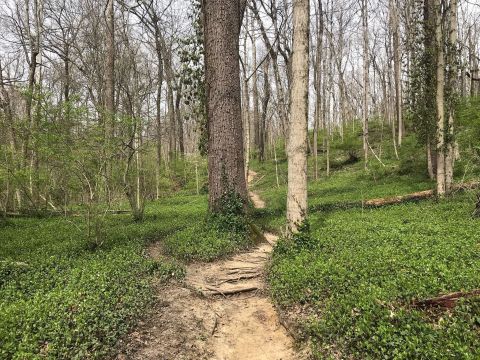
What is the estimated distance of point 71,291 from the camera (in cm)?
482

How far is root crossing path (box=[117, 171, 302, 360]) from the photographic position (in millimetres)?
4262

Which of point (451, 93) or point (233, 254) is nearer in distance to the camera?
point (233, 254)

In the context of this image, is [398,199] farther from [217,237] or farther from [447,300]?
[447,300]

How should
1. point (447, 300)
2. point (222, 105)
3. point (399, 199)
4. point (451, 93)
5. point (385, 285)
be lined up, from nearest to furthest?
point (447, 300), point (385, 285), point (222, 105), point (451, 93), point (399, 199)

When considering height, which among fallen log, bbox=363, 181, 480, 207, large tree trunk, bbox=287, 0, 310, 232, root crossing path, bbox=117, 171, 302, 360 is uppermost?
large tree trunk, bbox=287, 0, 310, 232

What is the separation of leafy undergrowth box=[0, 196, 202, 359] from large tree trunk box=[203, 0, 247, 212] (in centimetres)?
256

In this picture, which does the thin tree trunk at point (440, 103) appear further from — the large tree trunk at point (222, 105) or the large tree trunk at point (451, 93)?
the large tree trunk at point (222, 105)

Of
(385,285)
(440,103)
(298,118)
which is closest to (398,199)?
(440,103)

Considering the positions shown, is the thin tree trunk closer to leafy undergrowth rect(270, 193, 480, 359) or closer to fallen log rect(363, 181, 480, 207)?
fallen log rect(363, 181, 480, 207)

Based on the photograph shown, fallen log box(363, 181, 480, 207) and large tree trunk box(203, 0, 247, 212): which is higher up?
large tree trunk box(203, 0, 247, 212)

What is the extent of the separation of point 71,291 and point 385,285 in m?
4.28

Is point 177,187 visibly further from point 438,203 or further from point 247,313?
point 247,313

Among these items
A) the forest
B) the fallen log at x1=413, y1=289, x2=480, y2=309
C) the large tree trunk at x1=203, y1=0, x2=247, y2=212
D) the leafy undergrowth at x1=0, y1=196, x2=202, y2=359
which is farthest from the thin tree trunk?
the leafy undergrowth at x1=0, y1=196, x2=202, y2=359

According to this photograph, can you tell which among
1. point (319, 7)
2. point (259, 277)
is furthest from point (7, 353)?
point (319, 7)
